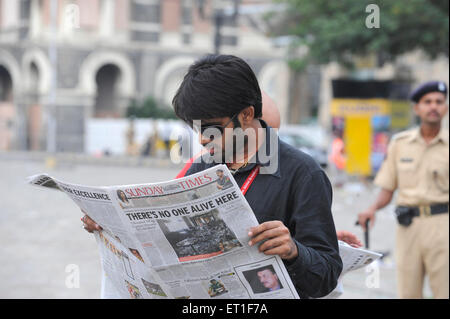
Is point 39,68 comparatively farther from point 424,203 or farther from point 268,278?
point 268,278

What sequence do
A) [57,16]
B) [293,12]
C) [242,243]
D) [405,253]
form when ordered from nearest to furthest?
[242,243] < [405,253] < [293,12] < [57,16]

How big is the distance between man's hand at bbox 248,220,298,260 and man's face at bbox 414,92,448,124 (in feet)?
9.30

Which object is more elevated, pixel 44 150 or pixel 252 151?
pixel 252 151

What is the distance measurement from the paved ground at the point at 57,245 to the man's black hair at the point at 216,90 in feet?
10.0

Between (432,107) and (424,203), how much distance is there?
64 cm

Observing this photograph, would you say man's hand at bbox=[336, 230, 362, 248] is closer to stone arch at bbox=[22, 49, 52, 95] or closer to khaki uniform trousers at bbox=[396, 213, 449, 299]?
khaki uniform trousers at bbox=[396, 213, 449, 299]

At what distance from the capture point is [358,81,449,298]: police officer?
432 cm

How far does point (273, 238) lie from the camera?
1848 millimetres

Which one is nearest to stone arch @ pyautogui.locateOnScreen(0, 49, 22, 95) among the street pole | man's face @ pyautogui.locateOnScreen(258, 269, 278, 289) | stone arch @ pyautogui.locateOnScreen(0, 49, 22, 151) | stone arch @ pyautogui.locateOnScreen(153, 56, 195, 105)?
stone arch @ pyautogui.locateOnScreen(0, 49, 22, 151)

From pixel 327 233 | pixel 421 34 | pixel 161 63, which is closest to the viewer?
pixel 327 233

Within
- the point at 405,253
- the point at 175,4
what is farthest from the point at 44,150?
the point at 405,253

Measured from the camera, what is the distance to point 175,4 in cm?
3478
